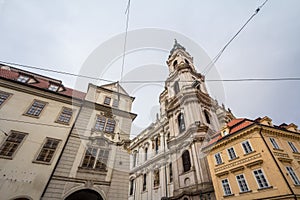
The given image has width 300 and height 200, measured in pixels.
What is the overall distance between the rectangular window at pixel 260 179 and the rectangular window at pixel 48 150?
16.4 metres

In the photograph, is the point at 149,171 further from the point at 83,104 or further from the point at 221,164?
the point at 83,104

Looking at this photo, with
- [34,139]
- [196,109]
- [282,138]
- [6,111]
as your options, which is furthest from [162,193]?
[6,111]

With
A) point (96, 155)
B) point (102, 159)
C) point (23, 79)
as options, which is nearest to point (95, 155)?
point (96, 155)

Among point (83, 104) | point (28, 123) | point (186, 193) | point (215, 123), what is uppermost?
point (215, 123)

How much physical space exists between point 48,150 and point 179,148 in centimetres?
1600

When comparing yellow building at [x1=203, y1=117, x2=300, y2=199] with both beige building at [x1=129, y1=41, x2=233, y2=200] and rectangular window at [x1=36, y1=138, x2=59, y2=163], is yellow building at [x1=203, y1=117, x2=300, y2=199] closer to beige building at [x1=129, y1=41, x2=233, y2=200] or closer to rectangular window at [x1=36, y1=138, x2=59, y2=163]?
beige building at [x1=129, y1=41, x2=233, y2=200]

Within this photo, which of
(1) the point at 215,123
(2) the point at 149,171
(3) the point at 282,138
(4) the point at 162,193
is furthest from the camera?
(2) the point at 149,171

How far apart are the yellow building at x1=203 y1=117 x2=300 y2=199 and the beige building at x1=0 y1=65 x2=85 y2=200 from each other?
589 inches

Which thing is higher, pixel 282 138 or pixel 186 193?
pixel 282 138

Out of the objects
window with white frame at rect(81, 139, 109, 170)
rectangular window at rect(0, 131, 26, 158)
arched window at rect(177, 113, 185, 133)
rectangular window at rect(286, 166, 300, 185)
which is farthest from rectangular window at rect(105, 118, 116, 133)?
rectangular window at rect(286, 166, 300, 185)

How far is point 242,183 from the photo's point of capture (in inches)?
494

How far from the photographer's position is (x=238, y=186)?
12.6 meters

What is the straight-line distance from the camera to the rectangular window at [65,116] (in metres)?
12.8

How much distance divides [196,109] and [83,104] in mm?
15677
